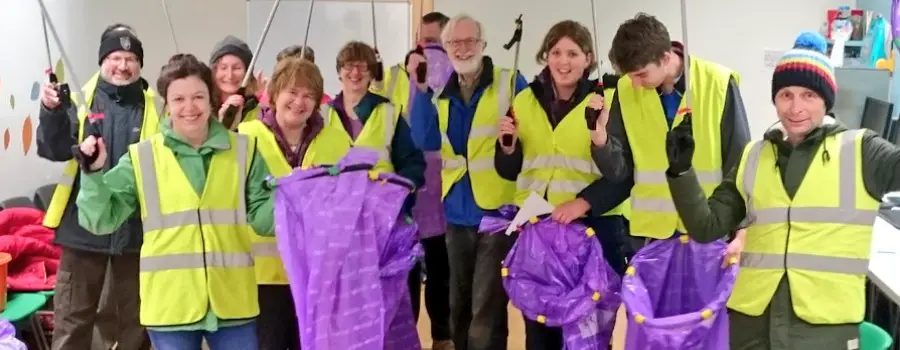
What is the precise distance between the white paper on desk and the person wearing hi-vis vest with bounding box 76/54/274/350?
837 millimetres

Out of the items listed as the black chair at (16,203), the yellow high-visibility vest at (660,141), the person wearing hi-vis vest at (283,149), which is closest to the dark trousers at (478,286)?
the yellow high-visibility vest at (660,141)

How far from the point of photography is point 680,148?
82.7 inches

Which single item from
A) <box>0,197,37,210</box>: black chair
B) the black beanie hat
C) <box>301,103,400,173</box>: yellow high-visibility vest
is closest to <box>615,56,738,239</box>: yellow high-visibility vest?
<box>301,103,400,173</box>: yellow high-visibility vest

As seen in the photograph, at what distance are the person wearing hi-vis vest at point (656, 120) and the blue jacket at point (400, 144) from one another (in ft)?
2.62

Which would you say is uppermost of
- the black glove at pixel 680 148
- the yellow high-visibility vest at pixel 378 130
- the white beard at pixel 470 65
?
the white beard at pixel 470 65

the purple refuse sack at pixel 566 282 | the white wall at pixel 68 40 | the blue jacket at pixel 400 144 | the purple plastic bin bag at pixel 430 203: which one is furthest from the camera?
the white wall at pixel 68 40

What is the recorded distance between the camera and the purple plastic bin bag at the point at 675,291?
2.35 metres

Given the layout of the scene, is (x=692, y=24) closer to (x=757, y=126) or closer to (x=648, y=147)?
(x=757, y=126)

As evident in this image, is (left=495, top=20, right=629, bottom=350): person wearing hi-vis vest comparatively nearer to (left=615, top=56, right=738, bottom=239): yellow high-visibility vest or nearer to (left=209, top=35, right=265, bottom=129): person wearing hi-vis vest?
(left=615, top=56, right=738, bottom=239): yellow high-visibility vest

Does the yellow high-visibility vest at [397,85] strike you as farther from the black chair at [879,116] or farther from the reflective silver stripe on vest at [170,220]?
the black chair at [879,116]

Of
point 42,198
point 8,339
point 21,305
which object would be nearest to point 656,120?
point 8,339

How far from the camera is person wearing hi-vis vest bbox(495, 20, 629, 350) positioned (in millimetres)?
2818

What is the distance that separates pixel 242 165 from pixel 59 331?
1225 millimetres

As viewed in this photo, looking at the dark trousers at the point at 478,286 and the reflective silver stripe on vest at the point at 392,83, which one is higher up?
the reflective silver stripe on vest at the point at 392,83
